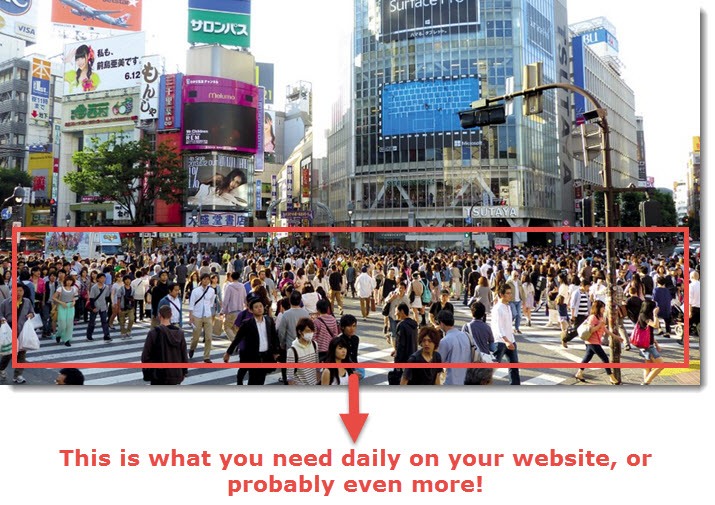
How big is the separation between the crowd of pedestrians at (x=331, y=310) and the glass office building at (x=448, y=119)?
3513cm

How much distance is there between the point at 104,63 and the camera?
5862 centimetres

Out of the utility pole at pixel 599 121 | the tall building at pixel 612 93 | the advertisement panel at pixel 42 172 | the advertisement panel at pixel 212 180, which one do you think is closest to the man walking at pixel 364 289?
the utility pole at pixel 599 121

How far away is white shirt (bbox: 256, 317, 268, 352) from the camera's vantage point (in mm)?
6398

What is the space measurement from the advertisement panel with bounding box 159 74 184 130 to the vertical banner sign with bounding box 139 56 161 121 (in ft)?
2.94

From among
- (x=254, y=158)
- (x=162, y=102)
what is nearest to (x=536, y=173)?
(x=254, y=158)

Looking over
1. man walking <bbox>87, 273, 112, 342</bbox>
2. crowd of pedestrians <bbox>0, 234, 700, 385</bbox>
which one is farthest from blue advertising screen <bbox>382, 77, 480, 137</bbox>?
man walking <bbox>87, 273, 112, 342</bbox>

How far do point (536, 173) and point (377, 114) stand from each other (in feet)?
60.5

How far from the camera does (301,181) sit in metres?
79.5

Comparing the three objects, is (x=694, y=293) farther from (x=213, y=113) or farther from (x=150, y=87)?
(x=150, y=87)

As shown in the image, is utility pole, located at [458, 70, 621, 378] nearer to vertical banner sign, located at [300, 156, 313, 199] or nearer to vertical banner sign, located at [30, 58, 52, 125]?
vertical banner sign, located at [300, 156, 313, 199]

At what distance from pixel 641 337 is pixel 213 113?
179 feet

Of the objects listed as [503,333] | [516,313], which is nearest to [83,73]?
[516,313]

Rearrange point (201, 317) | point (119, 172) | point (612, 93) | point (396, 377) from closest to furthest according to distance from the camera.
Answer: point (396, 377)
point (201, 317)
point (119, 172)
point (612, 93)

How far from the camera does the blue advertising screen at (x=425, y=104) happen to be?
Result: 1940 inches
